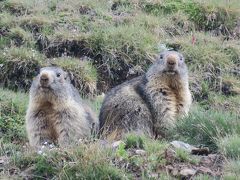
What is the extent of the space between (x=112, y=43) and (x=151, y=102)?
2.77 m

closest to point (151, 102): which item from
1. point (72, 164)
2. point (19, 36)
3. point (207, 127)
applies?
point (207, 127)

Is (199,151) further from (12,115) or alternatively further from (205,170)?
(12,115)

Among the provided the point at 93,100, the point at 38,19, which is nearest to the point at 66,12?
the point at 38,19

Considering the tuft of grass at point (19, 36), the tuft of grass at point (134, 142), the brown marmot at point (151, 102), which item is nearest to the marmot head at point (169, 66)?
the brown marmot at point (151, 102)

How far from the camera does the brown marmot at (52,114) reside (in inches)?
294

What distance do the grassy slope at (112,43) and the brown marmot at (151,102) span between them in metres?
1.18

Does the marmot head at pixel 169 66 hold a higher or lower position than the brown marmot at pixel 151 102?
higher

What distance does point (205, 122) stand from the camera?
7000 mm

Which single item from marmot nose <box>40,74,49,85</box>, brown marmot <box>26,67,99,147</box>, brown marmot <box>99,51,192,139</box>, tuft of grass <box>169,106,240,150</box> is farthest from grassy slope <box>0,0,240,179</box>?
tuft of grass <box>169,106,240,150</box>

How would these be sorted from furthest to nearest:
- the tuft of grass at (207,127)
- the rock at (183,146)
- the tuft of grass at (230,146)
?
the tuft of grass at (207,127) → the rock at (183,146) → the tuft of grass at (230,146)

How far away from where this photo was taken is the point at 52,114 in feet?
24.9

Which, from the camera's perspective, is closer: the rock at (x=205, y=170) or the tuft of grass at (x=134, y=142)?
the rock at (x=205, y=170)

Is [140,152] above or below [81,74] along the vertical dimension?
above

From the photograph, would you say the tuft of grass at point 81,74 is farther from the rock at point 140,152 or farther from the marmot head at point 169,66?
the rock at point 140,152
